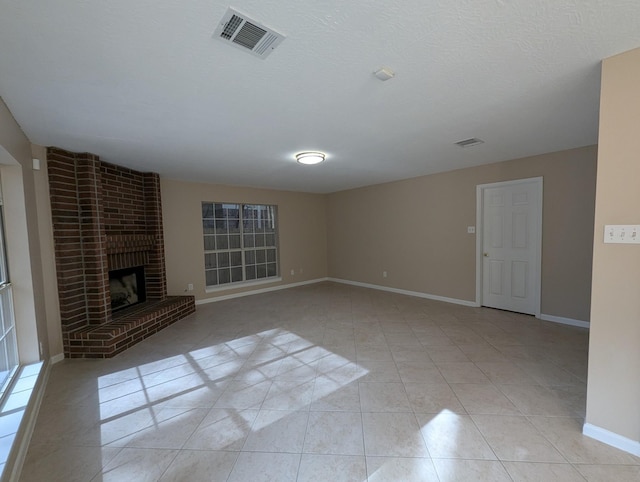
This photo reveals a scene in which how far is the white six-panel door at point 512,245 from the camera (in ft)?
12.9

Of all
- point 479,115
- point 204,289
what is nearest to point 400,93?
point 479,115

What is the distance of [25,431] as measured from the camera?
Result: 1.80 meters

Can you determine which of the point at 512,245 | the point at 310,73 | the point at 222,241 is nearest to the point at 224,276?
the point at 222,241

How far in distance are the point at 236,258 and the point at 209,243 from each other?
67cm

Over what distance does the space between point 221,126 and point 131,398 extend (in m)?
2.50

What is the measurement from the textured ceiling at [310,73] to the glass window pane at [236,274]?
3254mm

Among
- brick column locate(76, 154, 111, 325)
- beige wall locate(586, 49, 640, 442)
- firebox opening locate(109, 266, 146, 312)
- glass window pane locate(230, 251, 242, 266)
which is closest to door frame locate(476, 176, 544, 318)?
beige wall locate(586, 49, 640, 442)

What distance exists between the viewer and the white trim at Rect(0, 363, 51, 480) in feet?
5.01

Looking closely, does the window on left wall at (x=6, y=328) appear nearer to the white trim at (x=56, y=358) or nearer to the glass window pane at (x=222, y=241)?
the white trim at (x=56, y=358)

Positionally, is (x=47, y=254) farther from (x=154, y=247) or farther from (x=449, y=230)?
(x=449, y=230)

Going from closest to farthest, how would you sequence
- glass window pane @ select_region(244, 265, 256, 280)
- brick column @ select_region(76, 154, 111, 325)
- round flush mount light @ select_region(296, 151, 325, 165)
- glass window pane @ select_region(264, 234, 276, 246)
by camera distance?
brick column @ select_region(76, 154, 111, 325) < round flush mount light @ select_region(296, 151, 325, 165) < glass window pane @ select_region(244, 265, 256, 280) < glass window pane @ select_region(264, 234, 276, 246)

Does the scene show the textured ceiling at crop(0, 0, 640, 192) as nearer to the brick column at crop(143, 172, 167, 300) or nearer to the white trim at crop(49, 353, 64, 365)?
the brick column at crop(143, 172, 167, 300)

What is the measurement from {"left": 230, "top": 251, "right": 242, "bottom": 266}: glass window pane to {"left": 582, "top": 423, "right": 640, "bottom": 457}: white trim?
18.0 ft

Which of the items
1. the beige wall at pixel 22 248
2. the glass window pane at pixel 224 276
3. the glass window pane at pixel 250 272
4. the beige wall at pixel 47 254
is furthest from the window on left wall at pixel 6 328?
the glass window pane at pixel 250 272
